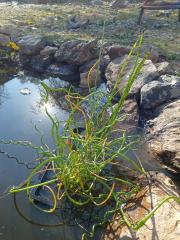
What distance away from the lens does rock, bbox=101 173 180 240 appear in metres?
2.74

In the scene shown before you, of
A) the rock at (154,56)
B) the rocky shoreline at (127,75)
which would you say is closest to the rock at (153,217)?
the rocky shoreline at (127,75)

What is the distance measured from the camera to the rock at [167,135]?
148 inches

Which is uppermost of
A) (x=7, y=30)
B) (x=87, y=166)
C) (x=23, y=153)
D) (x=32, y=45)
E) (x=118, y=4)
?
(x=118, y=4)

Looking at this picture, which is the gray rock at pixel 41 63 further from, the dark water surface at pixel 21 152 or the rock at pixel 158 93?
the rock at pixel 158 93

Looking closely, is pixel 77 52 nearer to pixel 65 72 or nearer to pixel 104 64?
pixel 65 72

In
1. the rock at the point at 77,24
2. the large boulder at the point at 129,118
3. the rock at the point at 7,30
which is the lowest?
the large boulder at the point at 129,118

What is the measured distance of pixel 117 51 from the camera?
20.3 ft

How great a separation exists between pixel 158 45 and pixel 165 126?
310cm

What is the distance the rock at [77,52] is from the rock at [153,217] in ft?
11.5

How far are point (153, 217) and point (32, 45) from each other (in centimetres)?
490

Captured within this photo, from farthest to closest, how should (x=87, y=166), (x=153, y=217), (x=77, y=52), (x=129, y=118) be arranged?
1. (x=77, y=52)
2. (x=129, y=118)
3. (x=87, y=166)
4. (x=153, y=217)

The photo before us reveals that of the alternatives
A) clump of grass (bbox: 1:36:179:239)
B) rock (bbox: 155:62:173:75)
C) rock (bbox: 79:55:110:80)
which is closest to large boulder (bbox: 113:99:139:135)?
rock (bbox: 155:62:173:75)

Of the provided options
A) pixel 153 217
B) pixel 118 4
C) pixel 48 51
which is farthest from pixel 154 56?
pixel 118 4

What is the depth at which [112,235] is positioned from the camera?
290 centimetres
